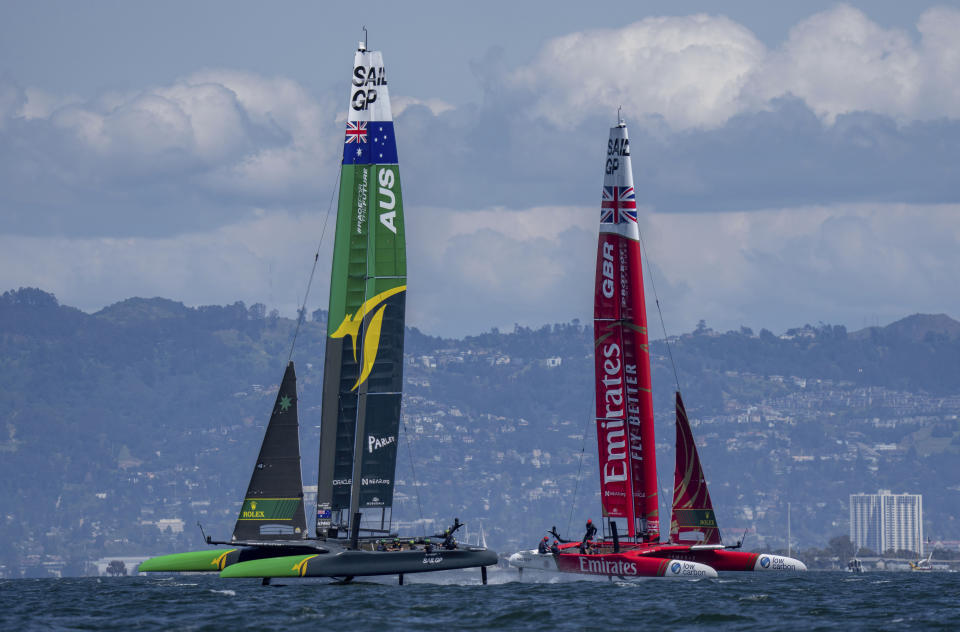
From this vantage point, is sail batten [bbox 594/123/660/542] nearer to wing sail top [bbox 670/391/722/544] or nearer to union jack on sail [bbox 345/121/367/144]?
wing sail top [bbox 670/391/722/544]

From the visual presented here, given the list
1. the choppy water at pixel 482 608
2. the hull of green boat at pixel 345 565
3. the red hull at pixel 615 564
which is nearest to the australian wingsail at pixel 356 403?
the hull of green boat at pixel 345 565

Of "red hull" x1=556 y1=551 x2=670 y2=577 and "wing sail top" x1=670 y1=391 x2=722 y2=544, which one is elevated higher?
"wing sail top" x1=670 y1=391 x2=722 y2=544

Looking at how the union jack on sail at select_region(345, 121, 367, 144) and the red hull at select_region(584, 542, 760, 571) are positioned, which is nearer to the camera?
the union jack on sail at select_region(345, 121, 367, 144)

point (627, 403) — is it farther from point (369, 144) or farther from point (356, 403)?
point (369, 144)

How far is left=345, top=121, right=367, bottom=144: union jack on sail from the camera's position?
185 ft

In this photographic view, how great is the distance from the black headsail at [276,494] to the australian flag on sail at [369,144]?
7.32 metres

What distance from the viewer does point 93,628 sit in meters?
42.7

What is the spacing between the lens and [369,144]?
5641 cm

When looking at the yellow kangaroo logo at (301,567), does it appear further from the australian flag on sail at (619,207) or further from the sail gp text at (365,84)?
the australian flag on sail at (619,207)

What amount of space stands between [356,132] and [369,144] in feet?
2.00

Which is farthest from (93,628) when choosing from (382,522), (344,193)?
(344,193)

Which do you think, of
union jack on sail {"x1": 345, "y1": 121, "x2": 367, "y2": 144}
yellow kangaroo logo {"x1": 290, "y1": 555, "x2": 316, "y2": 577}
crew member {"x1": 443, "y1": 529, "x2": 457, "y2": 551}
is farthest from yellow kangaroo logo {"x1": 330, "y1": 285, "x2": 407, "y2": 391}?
yellow kangaroo logo {"x1": 290, "y1": 555, "x2": 316, "y2": 577}

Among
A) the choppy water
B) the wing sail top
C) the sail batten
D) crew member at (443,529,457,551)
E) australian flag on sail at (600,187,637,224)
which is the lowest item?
the choppy water

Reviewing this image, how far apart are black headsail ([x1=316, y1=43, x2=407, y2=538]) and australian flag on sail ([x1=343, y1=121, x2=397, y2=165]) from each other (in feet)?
0.11
